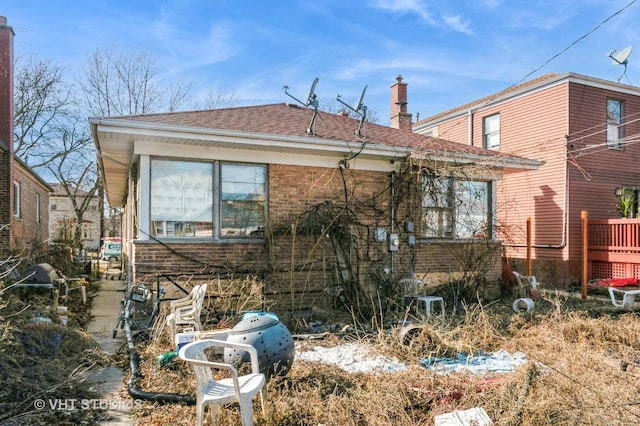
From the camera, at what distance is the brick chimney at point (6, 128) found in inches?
538

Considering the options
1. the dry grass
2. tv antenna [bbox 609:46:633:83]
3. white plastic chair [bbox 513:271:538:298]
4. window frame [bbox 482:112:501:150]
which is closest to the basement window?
tv antenna [bbox 609:46:633:83]

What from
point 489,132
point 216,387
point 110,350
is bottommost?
point 110,350

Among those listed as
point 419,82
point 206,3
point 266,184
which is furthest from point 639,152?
point 206,3

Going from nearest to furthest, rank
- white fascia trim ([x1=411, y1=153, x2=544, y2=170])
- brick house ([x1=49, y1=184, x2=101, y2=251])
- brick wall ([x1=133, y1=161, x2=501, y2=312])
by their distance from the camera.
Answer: brick wall ([x1=133, y1=161, x2=501, y2=312]), white fascia trim ([x1=411, y1=153, x2=544, y2=170]), brick house ([x1=49, y1=184, x2=101, y2=251])

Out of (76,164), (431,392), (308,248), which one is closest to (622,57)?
(308,248)

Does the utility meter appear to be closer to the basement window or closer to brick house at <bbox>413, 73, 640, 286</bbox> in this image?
brick house at <bbox>413, 73, 640, 286</bbox>

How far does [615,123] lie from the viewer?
16500 mm

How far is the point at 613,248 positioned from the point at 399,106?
8.31 metres

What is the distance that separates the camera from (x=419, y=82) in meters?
15.8

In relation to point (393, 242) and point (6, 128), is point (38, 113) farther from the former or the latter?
point (393, 242)

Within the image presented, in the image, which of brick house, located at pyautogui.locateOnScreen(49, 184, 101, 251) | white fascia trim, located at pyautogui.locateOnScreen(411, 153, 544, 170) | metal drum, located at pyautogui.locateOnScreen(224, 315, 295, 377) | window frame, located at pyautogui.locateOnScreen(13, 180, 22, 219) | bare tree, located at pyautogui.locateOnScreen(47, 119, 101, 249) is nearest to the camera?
metal drum, located at pyautogui.locateOnScreen(224, 315, 295, 377)

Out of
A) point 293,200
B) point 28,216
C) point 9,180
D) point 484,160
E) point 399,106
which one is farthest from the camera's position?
point 28,216

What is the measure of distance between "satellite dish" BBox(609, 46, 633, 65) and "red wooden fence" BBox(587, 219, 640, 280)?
4692 millimetres

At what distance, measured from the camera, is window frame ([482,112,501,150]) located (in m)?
17.9
